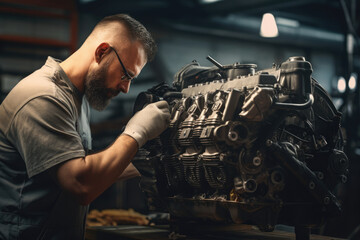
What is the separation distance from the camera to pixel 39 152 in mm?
2254

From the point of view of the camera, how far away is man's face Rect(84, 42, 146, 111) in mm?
2619

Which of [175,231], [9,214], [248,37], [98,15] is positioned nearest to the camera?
[9,214]

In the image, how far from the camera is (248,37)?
30.1ft

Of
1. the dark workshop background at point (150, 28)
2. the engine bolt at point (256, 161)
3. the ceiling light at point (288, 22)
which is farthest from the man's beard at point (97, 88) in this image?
the ceiling light at point (288, 22)

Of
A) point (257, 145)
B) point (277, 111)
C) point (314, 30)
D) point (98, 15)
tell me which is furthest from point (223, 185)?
point (314, 30)

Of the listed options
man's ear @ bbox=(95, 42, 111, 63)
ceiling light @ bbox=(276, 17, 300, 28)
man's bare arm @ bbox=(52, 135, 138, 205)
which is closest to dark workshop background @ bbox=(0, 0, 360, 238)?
ceiling light @ bbox=(276, 17, 300, 28)

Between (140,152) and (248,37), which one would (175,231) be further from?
(248,37)

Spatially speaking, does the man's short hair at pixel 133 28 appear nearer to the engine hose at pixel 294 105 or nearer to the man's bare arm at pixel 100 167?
the man's bare arm at pixel 100 167

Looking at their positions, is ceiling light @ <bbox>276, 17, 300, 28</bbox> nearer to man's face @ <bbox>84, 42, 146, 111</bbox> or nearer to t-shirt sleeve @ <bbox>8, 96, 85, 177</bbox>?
man's face @ <bbox>84, 42, 146, 111</bbox>

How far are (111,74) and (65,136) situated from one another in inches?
20.4

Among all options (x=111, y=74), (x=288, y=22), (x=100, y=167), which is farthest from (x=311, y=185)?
(x=288, y=22)

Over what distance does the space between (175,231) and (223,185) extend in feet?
2.24

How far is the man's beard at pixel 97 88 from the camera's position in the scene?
2.62 m

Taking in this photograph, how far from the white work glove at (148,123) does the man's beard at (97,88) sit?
0.23m
